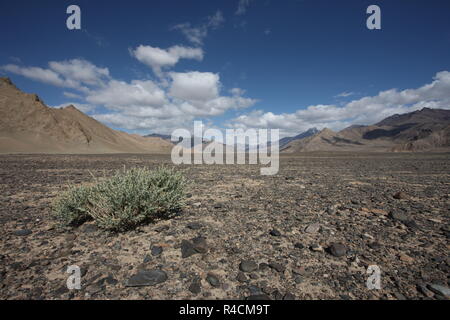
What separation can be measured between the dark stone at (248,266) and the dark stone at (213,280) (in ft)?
1.25

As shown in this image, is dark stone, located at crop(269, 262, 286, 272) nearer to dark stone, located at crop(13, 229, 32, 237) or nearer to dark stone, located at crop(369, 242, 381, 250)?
dark stone, located at crop(369, 242, 381, 250)

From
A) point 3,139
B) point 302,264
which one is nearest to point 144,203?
point 302,264

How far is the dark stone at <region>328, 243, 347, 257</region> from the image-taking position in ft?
9.93

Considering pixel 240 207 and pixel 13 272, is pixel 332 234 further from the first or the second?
pixel 13 272

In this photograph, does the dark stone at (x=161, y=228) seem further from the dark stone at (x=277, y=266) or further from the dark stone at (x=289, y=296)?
the dark stone at (x=289, y=296)

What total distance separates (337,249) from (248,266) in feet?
4.60

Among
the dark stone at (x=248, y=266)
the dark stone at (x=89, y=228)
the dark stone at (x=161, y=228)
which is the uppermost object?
the dark stone at (x=89, y=228)

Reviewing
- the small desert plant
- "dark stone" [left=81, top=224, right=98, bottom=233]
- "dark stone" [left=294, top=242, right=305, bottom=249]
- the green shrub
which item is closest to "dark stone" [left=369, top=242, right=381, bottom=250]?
"dark stone" [left=294, top=242, right=305, bottom=249]

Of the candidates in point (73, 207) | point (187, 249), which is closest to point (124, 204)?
point (73, 207)

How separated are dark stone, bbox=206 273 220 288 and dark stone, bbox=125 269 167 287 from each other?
1.67 feet

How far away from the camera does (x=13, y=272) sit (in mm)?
2627

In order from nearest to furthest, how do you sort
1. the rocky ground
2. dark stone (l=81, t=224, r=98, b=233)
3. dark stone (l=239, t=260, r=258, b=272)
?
the rocky ground, dark stone (l=239, t=260, r=258, b=272), dark stone (l=81, t=224, r=98, b=233)

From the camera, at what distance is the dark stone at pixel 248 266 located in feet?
8.83

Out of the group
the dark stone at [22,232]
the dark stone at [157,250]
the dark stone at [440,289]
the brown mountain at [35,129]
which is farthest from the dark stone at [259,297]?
the brown mountain at [35,129]
